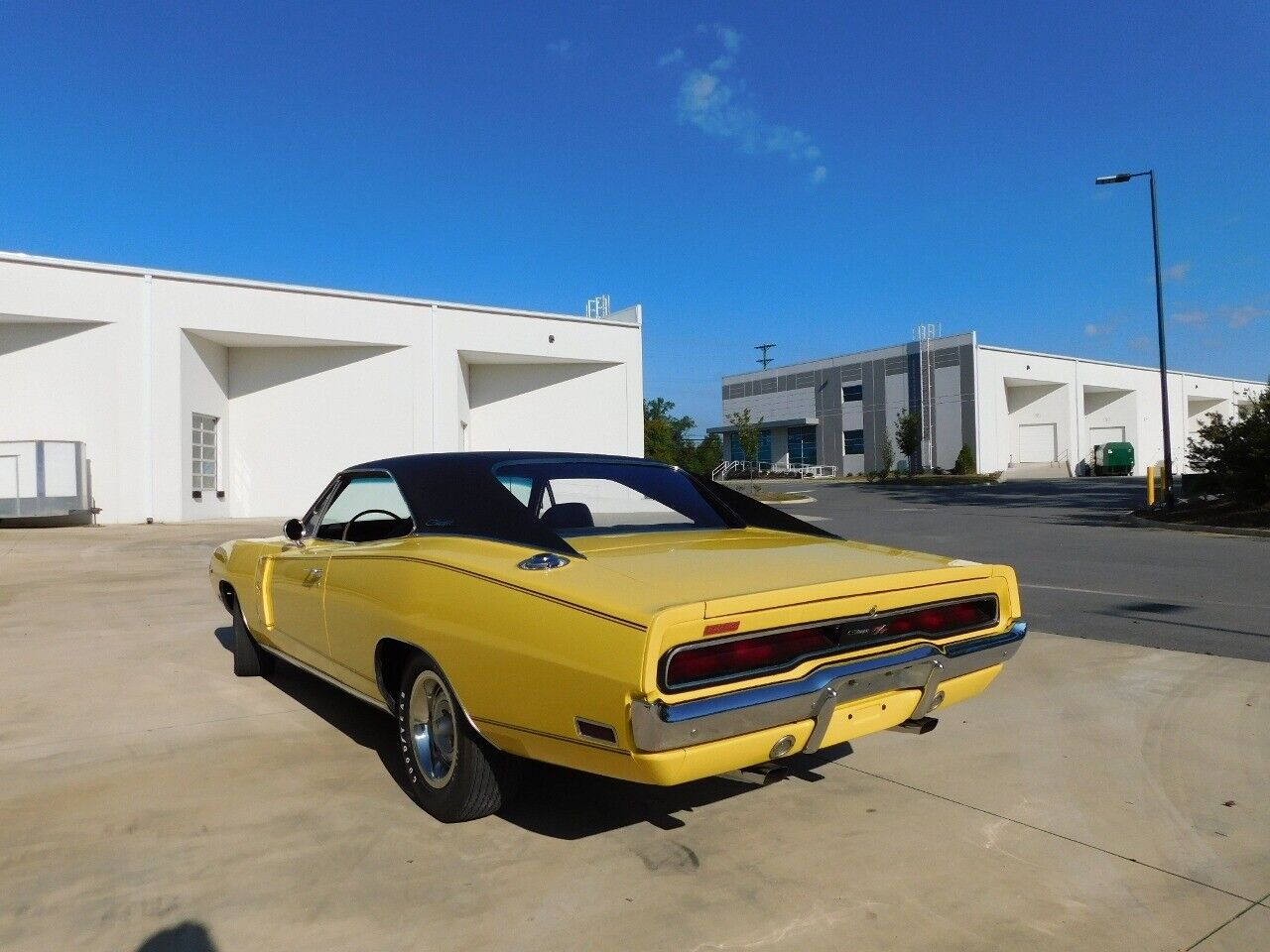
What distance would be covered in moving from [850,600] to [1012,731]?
6.75 ft

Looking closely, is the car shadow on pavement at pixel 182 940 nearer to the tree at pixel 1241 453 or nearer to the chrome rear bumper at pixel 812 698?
the chrome rear bumper at pixel 812 698


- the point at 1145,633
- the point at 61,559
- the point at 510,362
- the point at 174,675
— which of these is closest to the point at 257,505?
the point at 510,362

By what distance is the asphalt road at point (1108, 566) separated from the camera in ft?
23.2

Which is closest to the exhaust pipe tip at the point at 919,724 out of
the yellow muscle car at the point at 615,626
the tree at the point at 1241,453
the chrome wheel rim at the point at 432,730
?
the yellow muscle car at the point at 615,626

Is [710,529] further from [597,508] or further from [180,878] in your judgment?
[180,878]

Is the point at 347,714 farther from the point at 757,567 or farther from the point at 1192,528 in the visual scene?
the point at 1192,528

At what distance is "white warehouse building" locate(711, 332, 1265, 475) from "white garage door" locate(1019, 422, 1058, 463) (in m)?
0.06

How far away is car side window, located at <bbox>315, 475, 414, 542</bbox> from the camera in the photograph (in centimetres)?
408

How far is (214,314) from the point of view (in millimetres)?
22250

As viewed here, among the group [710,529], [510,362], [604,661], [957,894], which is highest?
[510,362]

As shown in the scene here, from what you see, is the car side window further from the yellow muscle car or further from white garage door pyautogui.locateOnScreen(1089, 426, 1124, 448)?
white garage door pyautogui.locateOnScreen(1089, 426, 1124, 448)

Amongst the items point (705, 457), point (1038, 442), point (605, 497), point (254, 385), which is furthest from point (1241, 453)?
point (1038, 442)

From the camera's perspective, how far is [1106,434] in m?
59.6

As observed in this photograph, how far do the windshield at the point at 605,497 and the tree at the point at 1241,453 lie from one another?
18.0m
